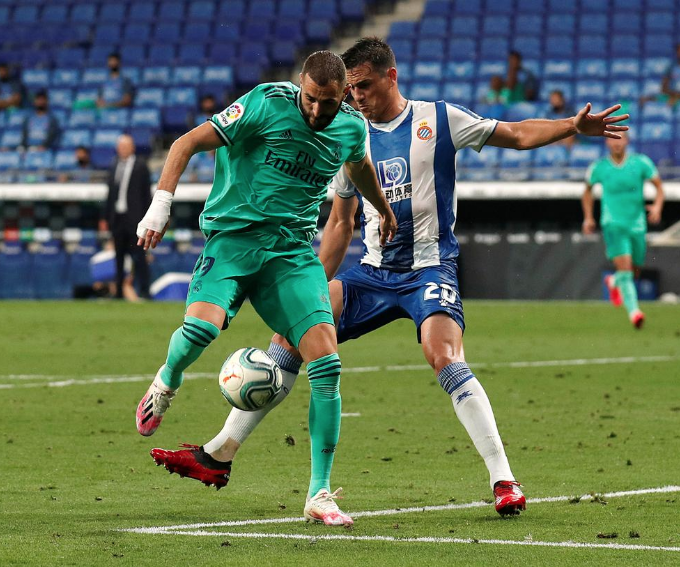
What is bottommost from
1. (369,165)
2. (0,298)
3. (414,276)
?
(0,298)

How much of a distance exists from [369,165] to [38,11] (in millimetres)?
30000

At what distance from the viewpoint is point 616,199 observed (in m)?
17.7

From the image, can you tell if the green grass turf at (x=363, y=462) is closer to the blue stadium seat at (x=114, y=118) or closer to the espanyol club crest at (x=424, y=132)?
the espanyol club crest at (x=424, y=132)

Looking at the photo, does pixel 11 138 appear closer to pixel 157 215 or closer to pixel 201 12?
pixel 201 12

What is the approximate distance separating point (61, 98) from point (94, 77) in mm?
958

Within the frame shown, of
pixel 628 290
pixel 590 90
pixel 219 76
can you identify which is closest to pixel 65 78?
pixel 219 76

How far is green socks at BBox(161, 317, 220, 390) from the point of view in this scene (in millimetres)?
5824

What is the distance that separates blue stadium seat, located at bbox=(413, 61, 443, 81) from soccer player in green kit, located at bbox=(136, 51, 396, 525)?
22.8 meters

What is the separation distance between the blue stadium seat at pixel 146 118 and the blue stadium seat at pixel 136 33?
11.5 feet

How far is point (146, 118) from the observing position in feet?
97.0

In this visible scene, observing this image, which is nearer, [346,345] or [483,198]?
[346,345]

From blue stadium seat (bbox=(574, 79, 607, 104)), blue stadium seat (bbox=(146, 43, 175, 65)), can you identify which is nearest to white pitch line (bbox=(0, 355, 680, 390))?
blue stadium seat (bbox=(574, 79, 607, 104))

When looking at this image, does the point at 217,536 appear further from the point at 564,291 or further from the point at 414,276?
the point at 564,291

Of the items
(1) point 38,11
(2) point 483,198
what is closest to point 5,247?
(2) point 483,198
